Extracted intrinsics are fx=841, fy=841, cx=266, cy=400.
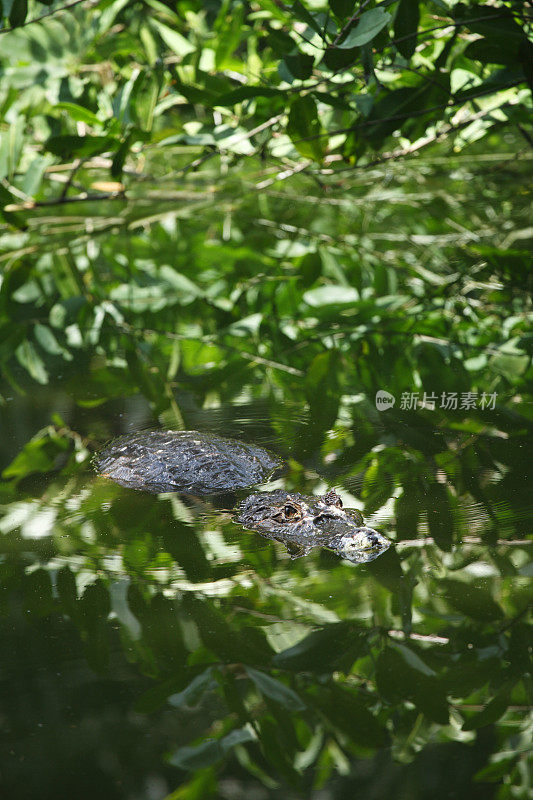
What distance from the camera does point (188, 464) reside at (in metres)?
3.06

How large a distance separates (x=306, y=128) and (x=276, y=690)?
2563 mm

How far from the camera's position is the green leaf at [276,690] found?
1.80 m

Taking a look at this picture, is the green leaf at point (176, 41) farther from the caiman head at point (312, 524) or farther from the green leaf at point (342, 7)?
the caiman head at point (312, 524)

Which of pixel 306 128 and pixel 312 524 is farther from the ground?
pixel 306 128

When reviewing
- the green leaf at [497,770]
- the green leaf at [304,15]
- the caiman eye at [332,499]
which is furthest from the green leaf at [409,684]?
the green leaf at [304,15]

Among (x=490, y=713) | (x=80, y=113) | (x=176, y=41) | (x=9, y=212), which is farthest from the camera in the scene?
(x=176, y=41)

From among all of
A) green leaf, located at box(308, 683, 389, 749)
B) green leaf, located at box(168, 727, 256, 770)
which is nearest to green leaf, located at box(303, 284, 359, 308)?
green leaf, located at box(308, 683, 389, 749)

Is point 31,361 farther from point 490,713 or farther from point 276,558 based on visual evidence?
point 490,713

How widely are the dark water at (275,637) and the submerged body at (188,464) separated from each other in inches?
3.1

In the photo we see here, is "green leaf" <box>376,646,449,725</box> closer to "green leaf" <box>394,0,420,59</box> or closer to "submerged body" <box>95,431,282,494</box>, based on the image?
"submerged body" <box>95,431,282,494</box>

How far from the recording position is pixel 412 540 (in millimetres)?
2439

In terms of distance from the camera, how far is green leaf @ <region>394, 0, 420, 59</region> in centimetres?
301

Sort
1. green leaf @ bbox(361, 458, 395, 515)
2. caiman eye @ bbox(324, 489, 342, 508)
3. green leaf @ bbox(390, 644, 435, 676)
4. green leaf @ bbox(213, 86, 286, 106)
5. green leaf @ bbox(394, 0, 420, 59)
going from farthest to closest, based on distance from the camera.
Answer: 1. green leaf @ bbox(213, 86, 286, 106)
2. green leaf @ bbox(394, 0, 420, 59)
3. green leaf @ bbox(361, 458, 395, 515)
4. caiman eye @ bbox(324, 489, 342, 508)
5. green leaf @ bbox(390, 644, 435, 676)

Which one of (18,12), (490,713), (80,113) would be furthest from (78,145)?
Result: (490,713)
